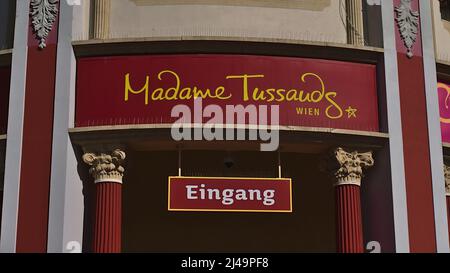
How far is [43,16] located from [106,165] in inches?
192

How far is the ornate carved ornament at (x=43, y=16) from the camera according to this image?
2748 centimetres

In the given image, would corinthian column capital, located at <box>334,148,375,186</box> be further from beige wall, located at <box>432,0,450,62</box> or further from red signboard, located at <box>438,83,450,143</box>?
beige wall, located at <box>432,0,450,62</box>

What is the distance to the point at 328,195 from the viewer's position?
104ft

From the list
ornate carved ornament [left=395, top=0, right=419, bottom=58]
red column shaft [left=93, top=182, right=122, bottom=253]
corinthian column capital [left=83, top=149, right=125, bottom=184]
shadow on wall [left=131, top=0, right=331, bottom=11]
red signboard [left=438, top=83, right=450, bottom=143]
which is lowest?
red column shaft [left=93, top=182, right=122, bottom=253]

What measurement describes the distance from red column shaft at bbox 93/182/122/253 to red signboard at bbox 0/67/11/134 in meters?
3.40

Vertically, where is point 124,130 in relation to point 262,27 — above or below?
below

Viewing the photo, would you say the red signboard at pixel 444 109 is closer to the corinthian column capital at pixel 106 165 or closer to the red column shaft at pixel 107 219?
the corinthian column capital at pixel 106 165

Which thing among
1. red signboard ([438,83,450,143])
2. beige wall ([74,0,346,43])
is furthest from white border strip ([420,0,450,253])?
beige wall ([74,0,346,43])

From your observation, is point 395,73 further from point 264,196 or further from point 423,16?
point 264,196

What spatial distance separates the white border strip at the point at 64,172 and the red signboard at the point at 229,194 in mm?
2712

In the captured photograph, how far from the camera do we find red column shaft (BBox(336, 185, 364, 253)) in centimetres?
2627

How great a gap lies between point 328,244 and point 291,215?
1.54 m
